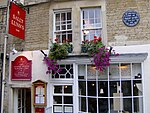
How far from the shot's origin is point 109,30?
28.8 feet

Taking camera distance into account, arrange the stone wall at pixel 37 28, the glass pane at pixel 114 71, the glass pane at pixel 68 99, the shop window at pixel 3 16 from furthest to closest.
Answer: the shop window at pixel 3 16
the stone wall at pixel 37 28
the glass pane at pixel 68 99
the glass pane at pixel 114 71

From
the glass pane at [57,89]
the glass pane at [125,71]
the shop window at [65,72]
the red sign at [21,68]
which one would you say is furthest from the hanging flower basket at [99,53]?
the red sign at [21,68]

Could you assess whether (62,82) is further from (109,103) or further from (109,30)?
(109,30)

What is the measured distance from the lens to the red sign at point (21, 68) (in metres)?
9.63

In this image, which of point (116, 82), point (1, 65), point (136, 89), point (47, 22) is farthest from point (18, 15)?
point (136, 89)

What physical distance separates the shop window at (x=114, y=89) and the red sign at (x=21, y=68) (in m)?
2.47

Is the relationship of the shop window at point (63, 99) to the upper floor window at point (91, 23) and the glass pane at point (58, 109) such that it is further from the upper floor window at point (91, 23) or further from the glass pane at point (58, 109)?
the upper floor window at point (91, 23)

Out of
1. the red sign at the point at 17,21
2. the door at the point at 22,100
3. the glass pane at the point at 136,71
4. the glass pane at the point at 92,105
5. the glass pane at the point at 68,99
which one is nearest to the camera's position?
the glass pane at the point at 136,71

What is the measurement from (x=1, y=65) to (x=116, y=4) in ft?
18.2

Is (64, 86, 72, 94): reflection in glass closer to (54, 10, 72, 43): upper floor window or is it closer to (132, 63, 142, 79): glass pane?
(54, 10, 72, 43): upper floor window

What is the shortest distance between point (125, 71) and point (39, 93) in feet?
11.4

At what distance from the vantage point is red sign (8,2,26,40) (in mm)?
8656

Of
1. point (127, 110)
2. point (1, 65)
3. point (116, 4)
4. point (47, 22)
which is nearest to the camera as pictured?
point (127, 110)

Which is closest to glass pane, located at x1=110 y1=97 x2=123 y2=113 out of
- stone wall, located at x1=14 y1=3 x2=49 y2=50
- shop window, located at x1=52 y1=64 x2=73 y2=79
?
shop window, located at x1=52 y1=64 x2=73 y2=79
